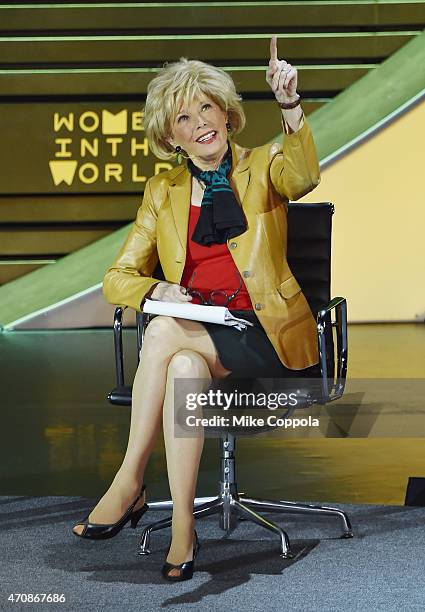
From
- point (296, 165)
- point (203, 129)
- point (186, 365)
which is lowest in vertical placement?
point (186, 365)

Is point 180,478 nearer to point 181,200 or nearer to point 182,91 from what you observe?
point 181,200

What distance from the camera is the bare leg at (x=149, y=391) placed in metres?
2.77

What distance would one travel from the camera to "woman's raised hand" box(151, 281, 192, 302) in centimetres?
286

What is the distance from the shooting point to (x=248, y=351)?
2910 millimetres

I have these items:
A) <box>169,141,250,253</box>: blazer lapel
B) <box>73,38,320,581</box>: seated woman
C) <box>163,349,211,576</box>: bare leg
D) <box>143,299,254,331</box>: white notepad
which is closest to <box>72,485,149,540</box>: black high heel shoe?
<box>73,38,320,581</box>: seated woman

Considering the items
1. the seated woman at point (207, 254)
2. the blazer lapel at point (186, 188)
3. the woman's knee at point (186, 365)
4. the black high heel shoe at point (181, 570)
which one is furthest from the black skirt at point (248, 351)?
the black high heel shoe at point (181, 570)

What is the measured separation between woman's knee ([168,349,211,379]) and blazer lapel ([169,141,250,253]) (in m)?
0.33

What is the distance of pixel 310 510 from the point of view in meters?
3.02

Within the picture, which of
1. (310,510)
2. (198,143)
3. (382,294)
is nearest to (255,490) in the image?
(310,510)

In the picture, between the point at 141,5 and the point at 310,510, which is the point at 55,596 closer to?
the point at 310,510

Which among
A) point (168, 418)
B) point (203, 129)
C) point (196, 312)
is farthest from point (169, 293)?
point (203, 129)

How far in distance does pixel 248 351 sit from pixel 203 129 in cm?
59

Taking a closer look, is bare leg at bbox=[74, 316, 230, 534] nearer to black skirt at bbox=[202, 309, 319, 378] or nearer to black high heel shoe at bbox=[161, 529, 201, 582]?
black skirt at bbox=[202, 309, 319, 378]

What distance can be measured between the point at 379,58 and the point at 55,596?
270 inches
